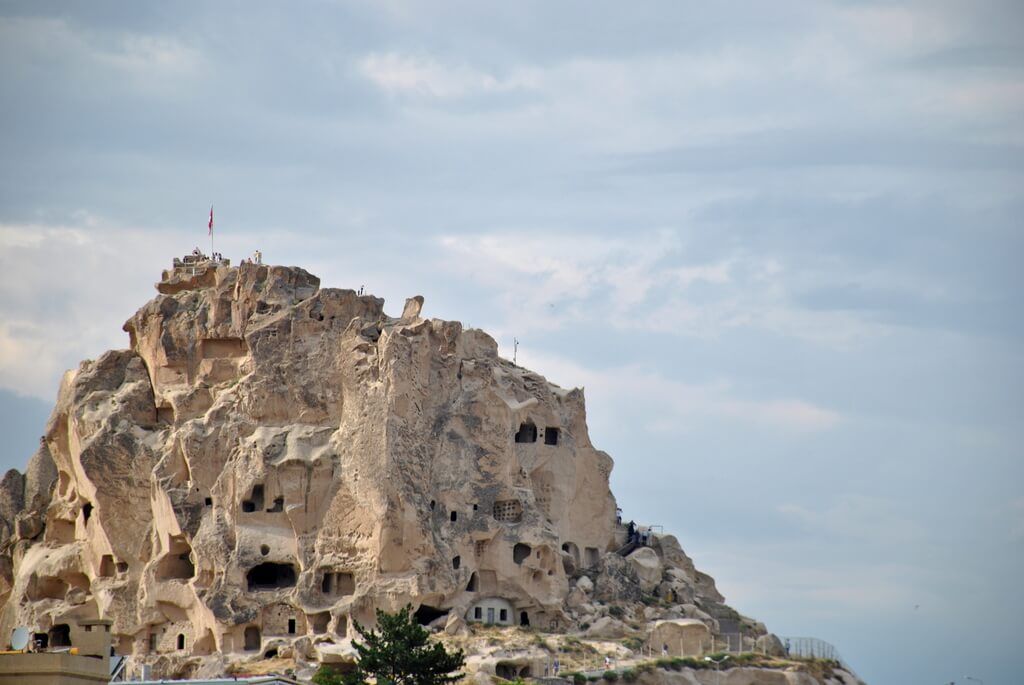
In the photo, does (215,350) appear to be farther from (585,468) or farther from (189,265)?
(585,468)

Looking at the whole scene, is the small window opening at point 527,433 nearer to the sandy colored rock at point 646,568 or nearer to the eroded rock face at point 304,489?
the eroded rock face at point 304,489

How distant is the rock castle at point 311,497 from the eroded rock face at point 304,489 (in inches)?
3.4

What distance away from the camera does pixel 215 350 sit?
92.2 meters

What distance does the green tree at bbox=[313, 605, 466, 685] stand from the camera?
73312 mm

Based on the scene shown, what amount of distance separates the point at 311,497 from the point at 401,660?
14.4 metres

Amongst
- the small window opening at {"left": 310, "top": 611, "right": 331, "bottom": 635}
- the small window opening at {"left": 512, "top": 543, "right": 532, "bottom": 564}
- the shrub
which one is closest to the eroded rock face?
the small window opening at {"left": 310, "top": 611, "right": 331, "bottom": 635}

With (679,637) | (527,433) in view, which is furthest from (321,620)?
(679,637)

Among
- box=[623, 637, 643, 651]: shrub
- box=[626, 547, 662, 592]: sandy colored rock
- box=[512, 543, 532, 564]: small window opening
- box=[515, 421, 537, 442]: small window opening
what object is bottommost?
box=[623, 637, 643, 651]: shrub

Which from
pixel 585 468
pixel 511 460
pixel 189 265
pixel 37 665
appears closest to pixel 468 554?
pixel 511 460

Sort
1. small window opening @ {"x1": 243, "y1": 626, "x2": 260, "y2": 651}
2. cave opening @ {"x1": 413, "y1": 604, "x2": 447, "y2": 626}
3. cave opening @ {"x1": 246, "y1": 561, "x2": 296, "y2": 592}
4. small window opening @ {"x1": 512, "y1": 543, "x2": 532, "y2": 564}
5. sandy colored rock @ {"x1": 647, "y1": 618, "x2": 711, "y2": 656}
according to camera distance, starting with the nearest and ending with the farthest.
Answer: small window opening @ {"x1": 243, "y1": 626, "x2": 260, "y2": 651}
cave opening @ {"x1": 413, "y1": 604, "x2": 447, "y2": 626}
cave opening @ {"x1": 246, "y1": 561, "x2": 296, "y2": 592}
sandy colored rock @ {"x1": 647, "y1": 618, "x2": 711, "y2": 656}
small window opening @ {"x1": 512, "y1": 543, "x2": 532, "y2": 564}

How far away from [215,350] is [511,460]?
13639 mm

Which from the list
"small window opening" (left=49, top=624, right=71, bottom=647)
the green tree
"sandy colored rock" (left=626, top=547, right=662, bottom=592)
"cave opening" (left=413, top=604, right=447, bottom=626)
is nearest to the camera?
the green tree

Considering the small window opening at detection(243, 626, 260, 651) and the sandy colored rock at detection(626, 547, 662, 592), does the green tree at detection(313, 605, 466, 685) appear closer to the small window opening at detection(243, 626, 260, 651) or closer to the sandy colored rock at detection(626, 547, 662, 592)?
the small window opening at detection(243, 626, 260, 651)

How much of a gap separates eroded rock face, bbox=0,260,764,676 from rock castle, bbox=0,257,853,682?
87mm
